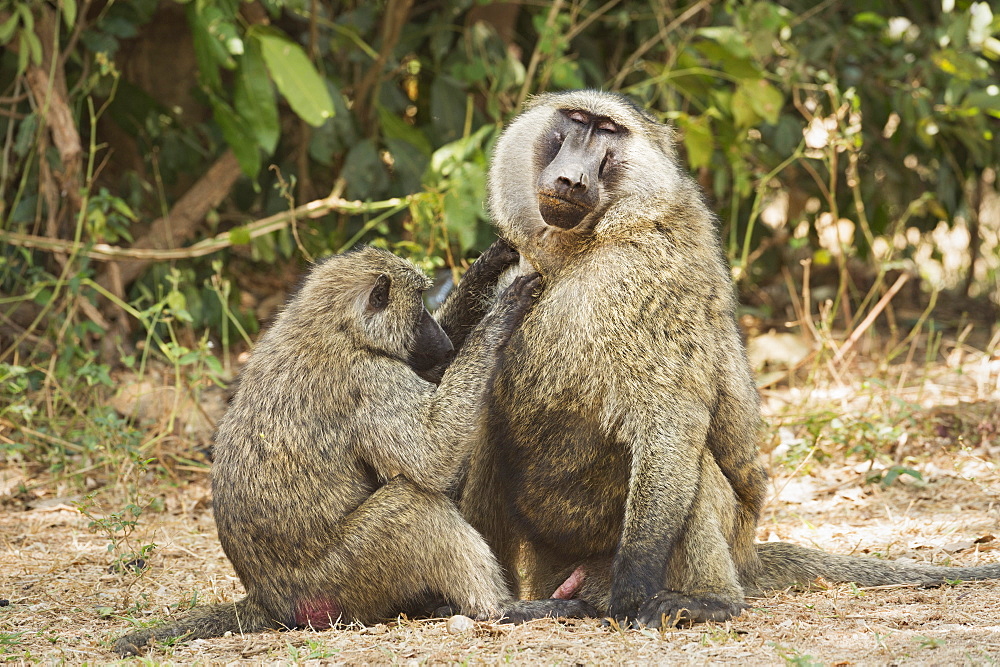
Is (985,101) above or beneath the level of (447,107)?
above

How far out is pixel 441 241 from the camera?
533 centimetres

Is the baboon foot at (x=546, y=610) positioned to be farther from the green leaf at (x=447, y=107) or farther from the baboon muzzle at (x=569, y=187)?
the green leaf at (x=447, y=107)

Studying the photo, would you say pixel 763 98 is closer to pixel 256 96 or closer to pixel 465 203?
pixel 465 203

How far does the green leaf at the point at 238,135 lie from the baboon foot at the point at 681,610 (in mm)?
3170

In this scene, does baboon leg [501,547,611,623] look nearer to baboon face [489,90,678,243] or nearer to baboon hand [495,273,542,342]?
baboon hand [495,273,542,342]

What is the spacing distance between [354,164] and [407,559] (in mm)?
3228

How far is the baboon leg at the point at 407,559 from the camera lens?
3.14 metres

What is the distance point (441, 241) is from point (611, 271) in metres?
2.23

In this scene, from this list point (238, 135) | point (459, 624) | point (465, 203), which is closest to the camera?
point (459, 624)

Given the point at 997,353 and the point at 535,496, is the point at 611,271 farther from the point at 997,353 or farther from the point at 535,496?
the point at 997,353

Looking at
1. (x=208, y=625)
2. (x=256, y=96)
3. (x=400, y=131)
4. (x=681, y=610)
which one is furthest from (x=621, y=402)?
(x=400, y=131)

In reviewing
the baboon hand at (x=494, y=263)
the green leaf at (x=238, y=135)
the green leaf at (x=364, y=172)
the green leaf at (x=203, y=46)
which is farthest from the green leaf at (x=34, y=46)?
the baboon hand at (x=494, y=263)

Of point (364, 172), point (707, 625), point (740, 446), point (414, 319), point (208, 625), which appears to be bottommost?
point (208, 625)

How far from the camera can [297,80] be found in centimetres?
507
